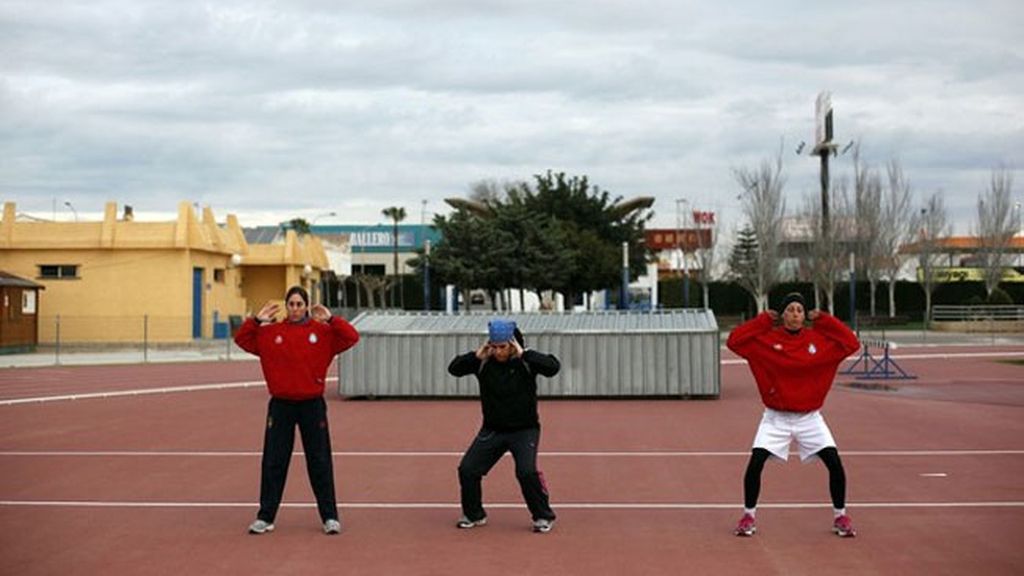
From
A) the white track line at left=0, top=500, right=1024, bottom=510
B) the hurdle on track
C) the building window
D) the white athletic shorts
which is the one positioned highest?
the building window

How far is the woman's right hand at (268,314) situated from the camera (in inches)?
390

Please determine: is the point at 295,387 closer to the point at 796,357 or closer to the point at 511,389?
the point at 511,389

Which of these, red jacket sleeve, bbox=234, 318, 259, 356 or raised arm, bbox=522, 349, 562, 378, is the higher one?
red jacket sleeve, bbox=234, 318, 259, 356

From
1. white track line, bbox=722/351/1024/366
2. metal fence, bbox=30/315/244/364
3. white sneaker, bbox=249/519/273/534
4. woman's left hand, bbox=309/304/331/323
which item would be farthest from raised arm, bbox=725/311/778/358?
metal fence, bbox=30/315/244/364

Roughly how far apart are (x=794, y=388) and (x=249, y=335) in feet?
14.0

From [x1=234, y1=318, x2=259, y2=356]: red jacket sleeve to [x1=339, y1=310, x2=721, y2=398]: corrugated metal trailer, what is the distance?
43.7 feet

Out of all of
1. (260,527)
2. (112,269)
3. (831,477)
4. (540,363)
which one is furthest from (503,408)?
(112,269)

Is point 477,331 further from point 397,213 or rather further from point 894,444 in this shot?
point 397,213

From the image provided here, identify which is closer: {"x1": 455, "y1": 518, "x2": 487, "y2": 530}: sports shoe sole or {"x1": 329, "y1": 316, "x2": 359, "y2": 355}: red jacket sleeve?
{"x1": 455, "y1": 518, "x2": 487, "y2": 530}: sports shoe sole

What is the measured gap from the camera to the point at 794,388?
953 cm

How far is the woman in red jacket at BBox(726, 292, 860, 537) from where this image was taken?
948 centimetres

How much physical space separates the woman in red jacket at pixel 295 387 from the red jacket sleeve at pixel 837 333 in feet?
12.0

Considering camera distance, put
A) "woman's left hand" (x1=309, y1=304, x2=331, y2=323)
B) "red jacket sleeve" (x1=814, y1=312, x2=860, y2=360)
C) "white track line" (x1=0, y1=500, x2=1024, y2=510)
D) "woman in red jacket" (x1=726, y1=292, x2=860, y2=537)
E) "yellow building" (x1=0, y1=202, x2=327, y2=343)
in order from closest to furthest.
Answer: "woman in red jacket" (x1=726, y1=292, x2=860, y2=537), "red jacket sleeve" (x1=814, y1=312, x2=860, y2=360), "woman's left hand" (x1=309, y1=304, x2=331, y2=323), "white track line" (x1=0, y1=500, x2=1024, y2=510), "yellow building" (x1=0, y1=202, x2=327, y2=343)

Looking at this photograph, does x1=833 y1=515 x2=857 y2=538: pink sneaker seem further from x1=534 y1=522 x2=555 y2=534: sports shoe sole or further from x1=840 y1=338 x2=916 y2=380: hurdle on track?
x1=840 y1=338 x2=916 y2=380: hurdle on track
